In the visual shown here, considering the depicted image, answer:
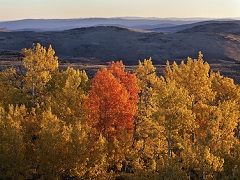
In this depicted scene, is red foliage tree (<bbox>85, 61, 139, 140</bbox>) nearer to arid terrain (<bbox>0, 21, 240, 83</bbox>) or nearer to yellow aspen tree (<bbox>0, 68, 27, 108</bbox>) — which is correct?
yellow aspen tree (<bbox>0, 68, 27, 108</bbox>)

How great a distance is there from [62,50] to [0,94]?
370ft

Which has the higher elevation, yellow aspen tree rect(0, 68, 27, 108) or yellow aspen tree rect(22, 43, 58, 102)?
yellow aspen tree rect(22, 43, 58, 102)

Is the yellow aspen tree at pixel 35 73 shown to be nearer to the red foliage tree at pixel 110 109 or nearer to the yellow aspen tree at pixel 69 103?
the yellow aspen tree at pixel 69 103

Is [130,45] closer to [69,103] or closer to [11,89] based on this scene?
[11,89]

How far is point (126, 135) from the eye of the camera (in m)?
34.8

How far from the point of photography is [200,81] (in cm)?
3856

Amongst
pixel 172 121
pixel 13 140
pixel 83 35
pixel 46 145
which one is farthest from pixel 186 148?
pixel 83 35

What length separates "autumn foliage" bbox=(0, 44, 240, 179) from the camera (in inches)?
1075

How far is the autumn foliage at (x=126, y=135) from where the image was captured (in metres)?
27.3

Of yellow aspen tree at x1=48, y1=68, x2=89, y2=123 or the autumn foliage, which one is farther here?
yellow aspen tree at x1=48, y1=68, x2=89, y2=123

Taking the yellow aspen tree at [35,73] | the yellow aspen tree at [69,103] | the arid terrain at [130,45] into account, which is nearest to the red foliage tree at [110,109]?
the yellow aspen tree at [69,103]

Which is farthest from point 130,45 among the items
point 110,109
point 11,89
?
point 110,109

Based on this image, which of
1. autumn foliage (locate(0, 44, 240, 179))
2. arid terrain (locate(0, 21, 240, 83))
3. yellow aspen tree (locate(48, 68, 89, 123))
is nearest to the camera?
autumn foliage (locate(0, 44, 240, 179))

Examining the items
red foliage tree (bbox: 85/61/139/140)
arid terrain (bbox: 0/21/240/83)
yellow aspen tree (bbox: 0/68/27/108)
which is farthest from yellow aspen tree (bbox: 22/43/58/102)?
arid terrain (bbox: 0/21/240/83)
